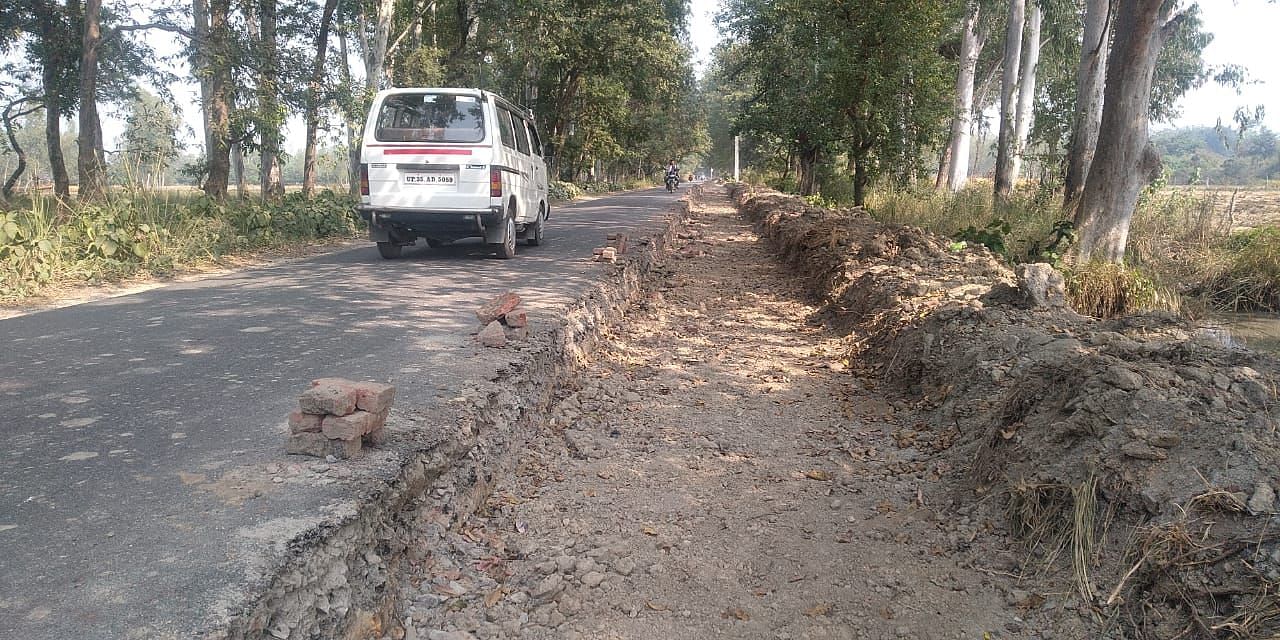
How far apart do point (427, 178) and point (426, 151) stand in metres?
0.31

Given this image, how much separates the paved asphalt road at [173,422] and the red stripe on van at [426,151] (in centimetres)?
175

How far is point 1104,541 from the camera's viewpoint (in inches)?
116

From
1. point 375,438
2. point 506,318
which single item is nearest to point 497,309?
point 506,318

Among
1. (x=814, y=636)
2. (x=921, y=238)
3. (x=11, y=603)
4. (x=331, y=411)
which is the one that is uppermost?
(x=921, y=238)

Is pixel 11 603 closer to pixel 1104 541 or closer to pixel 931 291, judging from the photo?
pixel 1104 541

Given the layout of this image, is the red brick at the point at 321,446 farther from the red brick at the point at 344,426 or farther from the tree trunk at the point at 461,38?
the tree trunk at the point at 461,38

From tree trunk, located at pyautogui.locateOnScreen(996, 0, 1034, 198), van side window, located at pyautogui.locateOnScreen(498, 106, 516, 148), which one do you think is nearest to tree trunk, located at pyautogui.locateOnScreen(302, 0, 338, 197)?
van side window, located at pyautogui.locateOnScreen(498, 106, 516, 148)

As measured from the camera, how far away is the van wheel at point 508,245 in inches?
386

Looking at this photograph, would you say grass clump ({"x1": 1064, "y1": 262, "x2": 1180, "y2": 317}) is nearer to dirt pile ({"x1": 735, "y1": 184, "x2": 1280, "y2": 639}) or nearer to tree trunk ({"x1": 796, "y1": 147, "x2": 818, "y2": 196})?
dirt pile ({"x1": 735, "y1": 184, "x2": 1280, "y2": 639})

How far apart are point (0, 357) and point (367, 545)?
12.2 feet

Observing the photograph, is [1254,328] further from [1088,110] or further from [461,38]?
[461,38]

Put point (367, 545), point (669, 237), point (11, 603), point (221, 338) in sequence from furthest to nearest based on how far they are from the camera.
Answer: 1. point (669, 237)
2. point (221, 338)
3. point (367, 545)
4. point (11, 603)

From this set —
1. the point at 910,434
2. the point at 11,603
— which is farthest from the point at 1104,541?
the point at 11,603

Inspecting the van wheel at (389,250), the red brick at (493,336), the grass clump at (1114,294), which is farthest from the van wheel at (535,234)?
the grass clump at (1114,294)
